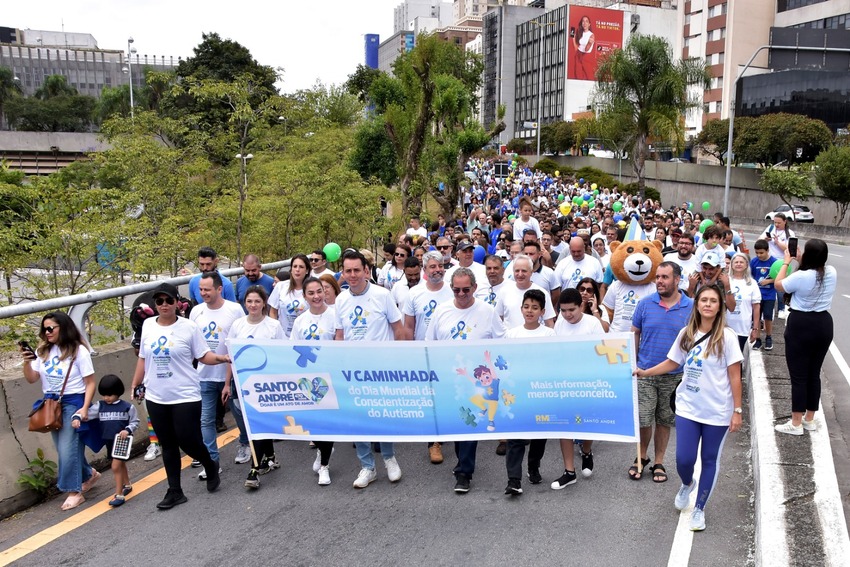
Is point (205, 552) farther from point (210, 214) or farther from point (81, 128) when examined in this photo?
point (81, 128)

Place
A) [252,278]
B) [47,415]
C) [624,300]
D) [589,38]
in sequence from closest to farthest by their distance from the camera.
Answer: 1. [47,415]
2. [624,300]
3. [252,278]
4. [589,38]

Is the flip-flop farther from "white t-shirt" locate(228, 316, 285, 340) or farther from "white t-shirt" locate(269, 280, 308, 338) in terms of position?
"white t-shirt" locate(269, 280, 308, 338)

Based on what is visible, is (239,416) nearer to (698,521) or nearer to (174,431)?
(174,431)

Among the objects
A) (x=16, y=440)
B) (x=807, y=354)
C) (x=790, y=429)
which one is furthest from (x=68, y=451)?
(x=807, y=354)

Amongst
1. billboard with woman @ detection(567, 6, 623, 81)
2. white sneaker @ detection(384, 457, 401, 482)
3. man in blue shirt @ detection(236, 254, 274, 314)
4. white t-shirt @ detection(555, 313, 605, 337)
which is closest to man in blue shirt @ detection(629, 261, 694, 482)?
white t-shirt @ detection(555, 313, 605, 337)

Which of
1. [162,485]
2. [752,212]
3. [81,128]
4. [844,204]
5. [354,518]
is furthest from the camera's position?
[81,128]

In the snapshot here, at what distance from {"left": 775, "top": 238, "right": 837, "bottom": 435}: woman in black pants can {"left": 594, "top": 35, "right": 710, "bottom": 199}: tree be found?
96.0 ft

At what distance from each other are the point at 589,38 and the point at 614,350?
12010cm

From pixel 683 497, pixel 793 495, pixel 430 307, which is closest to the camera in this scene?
pixel 793 495

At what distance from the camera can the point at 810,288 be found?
250 inches

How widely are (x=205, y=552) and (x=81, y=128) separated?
99944mm

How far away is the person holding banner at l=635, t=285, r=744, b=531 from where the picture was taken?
495 cm

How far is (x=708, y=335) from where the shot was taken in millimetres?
5039

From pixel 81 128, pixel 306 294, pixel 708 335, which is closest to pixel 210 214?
pixel 306 294
